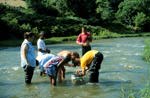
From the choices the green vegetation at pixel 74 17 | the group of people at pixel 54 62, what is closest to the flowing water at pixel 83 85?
the group of people at pixel 54 62

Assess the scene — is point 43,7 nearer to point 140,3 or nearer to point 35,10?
point 35,10

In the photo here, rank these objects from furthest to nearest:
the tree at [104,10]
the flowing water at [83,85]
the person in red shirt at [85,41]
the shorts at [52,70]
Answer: the tree at [104,10] < the person in red shirt at [85,41] < the shorts at [52,70] < the flowing water at [83,85]

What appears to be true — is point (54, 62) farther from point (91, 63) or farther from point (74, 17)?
point (74, 17)

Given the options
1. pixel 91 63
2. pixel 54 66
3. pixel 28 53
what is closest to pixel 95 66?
pixel 91 63

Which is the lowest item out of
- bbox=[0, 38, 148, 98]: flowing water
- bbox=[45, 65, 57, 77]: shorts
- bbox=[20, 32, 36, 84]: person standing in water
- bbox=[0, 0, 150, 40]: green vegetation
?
bbox=[0, 0, 150, 40]: green vegetation

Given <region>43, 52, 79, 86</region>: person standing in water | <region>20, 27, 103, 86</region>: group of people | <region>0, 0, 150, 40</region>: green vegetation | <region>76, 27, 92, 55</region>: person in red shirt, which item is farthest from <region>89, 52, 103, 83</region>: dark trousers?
<region>0, 0, 150, 40</region>: green vegetation

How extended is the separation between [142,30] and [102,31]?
9.56m

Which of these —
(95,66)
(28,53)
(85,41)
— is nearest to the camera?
(28,53)

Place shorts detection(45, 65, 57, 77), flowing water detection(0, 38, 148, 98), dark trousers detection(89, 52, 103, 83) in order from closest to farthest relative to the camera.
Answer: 1. flowing water detection(0, 38, 148, 98)
2. shorts detection(45, 65, 57, 77)
3. dark trousers detection(89, 52, 103, 83)

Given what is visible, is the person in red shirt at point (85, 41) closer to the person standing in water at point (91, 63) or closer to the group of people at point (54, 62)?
the group of people at point (54, 62)

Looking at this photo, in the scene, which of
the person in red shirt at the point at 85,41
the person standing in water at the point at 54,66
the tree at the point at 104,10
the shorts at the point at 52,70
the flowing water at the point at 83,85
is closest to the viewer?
the flowing water at the point at 83,85

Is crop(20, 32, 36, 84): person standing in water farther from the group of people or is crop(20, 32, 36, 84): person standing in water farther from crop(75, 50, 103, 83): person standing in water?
crop(75, 50, 103, 83): person standing in water

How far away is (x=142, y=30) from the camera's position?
59406 mm

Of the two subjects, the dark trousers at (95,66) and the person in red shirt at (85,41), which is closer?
the dark trousers at (95,66)
